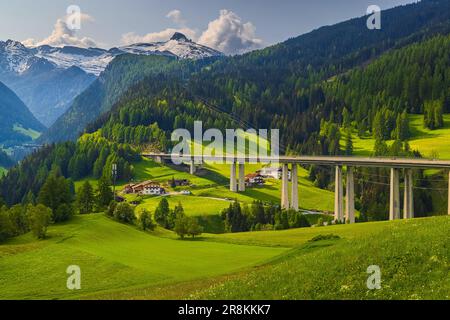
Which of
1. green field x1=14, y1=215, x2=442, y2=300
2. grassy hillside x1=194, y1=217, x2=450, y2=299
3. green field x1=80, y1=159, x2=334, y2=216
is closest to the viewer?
grassy hillside x1=194, y1=217, x2=450, y2=299

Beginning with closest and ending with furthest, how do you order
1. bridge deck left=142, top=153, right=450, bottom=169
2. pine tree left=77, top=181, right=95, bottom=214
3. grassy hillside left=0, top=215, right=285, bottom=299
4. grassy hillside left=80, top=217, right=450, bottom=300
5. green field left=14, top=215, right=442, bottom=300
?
grassy hillside left=80, top=217, right=450, bottom=300, green field left=14, top=215, right=442, bottom=300, grassy hillside left=0, top=215, right=285, bottom=299, pine tree left=77, top=181, right=95, bottom=214, bridge deck left=142, top=153, right=450, bottom=169

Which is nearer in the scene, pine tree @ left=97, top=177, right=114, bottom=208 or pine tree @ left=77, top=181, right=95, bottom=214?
pine tree @ left=77, top=181, right=95, bottom=214

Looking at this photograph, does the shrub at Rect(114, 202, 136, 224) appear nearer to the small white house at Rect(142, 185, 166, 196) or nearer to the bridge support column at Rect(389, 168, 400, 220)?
the bridge support column at Rect(389, 168, 400, 220)

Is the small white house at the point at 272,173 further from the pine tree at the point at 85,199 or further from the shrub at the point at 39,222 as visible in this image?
the shrub at the point at 39,222

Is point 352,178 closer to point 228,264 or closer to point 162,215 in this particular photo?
point 162,215

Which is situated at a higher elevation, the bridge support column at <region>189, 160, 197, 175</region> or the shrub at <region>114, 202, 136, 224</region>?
the bridge support column at <region>189, 160, 197, 175</region>

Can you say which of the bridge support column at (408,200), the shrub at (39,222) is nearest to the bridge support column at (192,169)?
the bridge support column at (408,200)

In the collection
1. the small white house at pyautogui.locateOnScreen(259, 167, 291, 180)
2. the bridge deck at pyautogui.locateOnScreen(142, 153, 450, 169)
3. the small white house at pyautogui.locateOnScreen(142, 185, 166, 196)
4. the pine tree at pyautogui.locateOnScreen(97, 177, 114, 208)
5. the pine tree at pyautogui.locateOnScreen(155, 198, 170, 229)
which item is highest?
the bridge deck at pyautogui.locateOnScreen(142, 153, 450, 169)

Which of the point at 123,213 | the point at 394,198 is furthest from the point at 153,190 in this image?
the point at 394,198

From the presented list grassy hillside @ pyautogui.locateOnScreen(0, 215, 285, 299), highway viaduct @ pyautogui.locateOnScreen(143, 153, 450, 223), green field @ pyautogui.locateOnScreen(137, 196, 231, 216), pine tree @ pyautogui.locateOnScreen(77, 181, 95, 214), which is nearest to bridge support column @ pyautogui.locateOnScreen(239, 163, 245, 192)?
highway viaduct @ pyautogui.locateOnScreen(143, 153, 450, 223)

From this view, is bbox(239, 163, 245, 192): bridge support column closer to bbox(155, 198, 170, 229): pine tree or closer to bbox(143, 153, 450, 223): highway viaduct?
bbox(143, 153, 450, 223): highway viaduct
